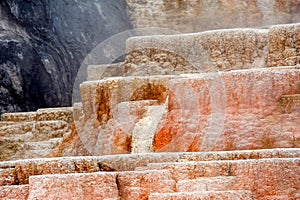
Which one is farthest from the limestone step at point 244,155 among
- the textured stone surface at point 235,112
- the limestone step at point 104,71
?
the limestone step at point 104,71

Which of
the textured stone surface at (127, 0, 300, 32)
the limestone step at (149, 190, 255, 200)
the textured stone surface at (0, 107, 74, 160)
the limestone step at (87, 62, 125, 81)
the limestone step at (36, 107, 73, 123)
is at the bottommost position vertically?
the textured stone surface at (0, 107, 74, 160)

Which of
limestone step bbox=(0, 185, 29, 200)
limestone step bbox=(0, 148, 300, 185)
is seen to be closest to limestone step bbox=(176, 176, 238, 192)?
limestone step bbox=(0, 148, 300, 185)

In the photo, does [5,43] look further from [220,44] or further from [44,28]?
[220,44]

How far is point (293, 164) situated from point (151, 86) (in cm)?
411

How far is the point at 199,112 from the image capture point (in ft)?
26.2

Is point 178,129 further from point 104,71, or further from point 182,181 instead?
point 104,71

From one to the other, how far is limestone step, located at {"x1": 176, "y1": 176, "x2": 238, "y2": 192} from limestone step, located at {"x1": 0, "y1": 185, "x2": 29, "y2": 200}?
3.78ft

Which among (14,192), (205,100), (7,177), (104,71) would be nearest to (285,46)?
(104,71)

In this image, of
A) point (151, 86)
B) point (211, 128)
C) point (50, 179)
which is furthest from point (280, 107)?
point (50, 179)

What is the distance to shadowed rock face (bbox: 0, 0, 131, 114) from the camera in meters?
12.8

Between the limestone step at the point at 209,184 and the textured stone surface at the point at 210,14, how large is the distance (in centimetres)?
906

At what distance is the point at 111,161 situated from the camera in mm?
6336

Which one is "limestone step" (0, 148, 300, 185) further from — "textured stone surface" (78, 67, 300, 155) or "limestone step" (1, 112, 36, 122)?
"limestone step" (1, 112, 36, 122)

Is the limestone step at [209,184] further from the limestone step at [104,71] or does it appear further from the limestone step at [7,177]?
the limestone step at [104,71]
